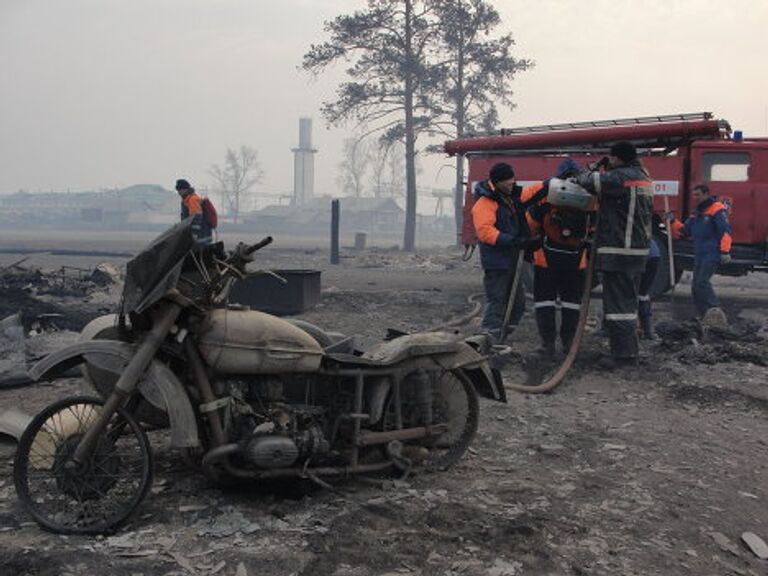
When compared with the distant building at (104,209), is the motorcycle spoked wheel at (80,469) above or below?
below

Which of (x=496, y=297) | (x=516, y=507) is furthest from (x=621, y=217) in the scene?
(x=516, y=507)

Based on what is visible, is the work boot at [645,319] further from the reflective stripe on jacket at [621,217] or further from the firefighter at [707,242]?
the firefighter at [707,242]

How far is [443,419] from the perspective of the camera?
445cm

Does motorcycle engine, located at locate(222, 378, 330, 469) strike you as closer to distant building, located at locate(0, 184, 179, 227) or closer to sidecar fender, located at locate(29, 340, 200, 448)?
sidecar fender, located at locate(29, 340, 200, 448)

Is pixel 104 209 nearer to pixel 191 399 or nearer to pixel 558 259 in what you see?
pixel 558 259

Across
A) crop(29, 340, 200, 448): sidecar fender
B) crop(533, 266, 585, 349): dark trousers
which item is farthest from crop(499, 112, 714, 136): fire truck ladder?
crop(29, 340, 200, 448): sidecar fender

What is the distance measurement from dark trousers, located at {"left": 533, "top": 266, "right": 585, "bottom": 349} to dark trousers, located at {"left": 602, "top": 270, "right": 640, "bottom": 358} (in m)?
0.41

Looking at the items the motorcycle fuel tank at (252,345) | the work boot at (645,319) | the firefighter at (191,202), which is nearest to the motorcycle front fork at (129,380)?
the motorcycle fuel tank at (252,345)

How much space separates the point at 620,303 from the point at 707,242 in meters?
3.85

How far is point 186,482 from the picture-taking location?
13.1ft

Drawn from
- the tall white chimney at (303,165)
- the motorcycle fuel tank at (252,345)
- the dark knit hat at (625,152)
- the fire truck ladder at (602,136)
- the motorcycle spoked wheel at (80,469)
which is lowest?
the motorcycle spoked wheel at (80,469)

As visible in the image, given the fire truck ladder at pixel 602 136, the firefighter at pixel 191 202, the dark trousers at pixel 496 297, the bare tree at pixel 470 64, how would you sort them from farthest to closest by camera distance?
the bare tree at pixel 470 64 < the firefighter at pixel 191 202 < the fire truck ladder at pixel 602 136 < the dark trousers at pixel 496 297

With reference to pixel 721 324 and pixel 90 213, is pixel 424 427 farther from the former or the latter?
pixel 90 213

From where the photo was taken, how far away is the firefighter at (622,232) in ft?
21.9
